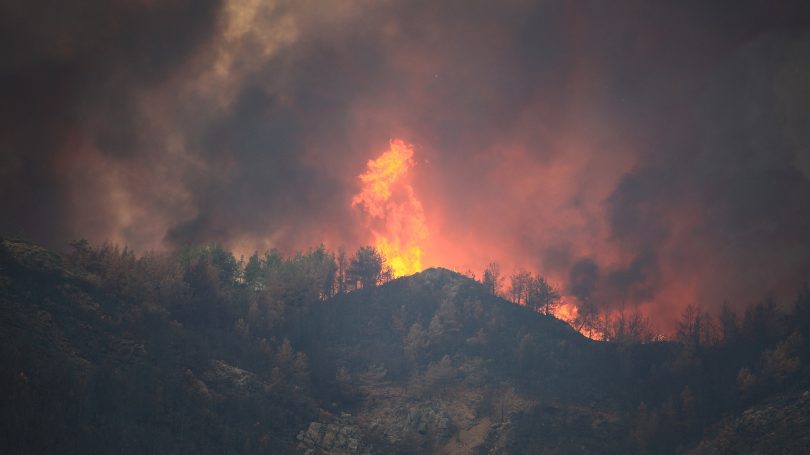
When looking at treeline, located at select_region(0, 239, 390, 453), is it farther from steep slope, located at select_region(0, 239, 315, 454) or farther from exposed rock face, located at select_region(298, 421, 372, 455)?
exposed rock face, located at select_region(298, 421, 372, 455)

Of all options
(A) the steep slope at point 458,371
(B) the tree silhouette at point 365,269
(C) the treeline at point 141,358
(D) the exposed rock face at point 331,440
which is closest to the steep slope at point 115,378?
(C) the treeline at point 141,358

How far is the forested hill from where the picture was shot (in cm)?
7975

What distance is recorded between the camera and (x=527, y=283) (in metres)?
168

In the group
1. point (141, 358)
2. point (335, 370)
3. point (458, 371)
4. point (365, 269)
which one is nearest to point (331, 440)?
point (335, 370)

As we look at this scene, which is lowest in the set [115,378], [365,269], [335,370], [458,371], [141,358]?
[115,378]

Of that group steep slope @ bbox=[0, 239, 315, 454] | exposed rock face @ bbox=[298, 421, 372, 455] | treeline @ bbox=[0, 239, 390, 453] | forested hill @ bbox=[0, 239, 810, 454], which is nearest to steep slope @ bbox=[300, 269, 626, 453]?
forested hill @ bbox=[0, 239, 810, 454]

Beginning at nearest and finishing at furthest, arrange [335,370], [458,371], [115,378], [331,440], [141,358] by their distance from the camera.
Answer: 1. [115,378]
2. [141,358]
3. [331,440]
4. [335,370]
5. [458,371]

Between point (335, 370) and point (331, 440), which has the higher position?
point (335, 370)

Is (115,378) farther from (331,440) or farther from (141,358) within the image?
(331,440)

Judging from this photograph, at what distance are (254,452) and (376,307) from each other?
3023 inches

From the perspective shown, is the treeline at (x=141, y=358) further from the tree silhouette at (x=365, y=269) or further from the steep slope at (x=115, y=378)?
the tree silhouette at (x=365, y=269)

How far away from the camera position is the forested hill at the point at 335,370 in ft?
262

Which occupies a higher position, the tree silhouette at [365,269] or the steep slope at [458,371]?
the tree silhouette at [365,269]

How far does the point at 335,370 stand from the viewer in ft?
416
